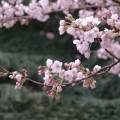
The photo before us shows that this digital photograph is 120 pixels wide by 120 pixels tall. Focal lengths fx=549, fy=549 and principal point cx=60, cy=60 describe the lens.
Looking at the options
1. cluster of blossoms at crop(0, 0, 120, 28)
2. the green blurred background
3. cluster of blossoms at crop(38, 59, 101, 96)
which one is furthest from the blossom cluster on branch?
the green blurred background

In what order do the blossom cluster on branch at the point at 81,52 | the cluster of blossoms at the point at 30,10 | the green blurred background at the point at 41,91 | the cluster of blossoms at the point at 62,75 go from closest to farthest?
the blossom cluster on branch at the point at 81,52 < the cluster of blossoms at the point at 62,75 < the cluster of blossoms at the point at 30,10 < the green blurred background at the point at 41,91

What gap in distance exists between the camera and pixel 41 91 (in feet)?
22.6

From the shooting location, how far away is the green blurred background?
21.3 feet

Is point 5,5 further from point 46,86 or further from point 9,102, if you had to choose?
point 9,102

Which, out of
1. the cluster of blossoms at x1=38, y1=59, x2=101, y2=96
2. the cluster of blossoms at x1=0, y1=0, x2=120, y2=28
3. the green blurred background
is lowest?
the green blurred background

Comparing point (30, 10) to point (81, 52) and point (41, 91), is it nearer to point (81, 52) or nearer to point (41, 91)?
point (81, 52)

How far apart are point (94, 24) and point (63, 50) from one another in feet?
17.6

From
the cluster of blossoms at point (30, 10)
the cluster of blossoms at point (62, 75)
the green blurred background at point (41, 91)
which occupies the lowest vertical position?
the green blurred background at point (41, 91)

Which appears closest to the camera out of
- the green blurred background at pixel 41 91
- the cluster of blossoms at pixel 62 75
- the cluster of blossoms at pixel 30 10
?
the cluster of blossoms at pixel 62 75

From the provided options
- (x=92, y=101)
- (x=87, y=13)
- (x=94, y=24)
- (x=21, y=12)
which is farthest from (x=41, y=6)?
(x=92, y=101)

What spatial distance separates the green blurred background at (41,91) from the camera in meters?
6.48

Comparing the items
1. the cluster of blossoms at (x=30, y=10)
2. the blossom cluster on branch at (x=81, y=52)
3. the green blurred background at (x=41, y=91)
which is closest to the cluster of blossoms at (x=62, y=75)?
the blossom cluster on branch at (x=81, y=52)

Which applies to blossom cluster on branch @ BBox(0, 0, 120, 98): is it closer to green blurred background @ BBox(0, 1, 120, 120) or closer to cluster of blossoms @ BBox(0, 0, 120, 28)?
cluster of blossoms @ BBox(0, 0, 120, 28)

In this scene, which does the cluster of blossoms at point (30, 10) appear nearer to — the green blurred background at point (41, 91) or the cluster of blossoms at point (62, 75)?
the cluster of blossoms at point (62, 75)
